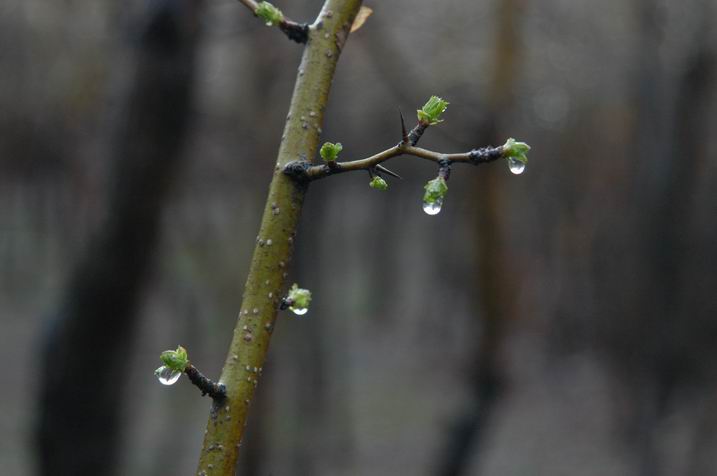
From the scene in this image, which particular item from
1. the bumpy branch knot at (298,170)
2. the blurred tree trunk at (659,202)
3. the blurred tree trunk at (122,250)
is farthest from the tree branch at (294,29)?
the blurred tree trunk at (659,202)

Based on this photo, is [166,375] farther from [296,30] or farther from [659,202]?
[659,202]

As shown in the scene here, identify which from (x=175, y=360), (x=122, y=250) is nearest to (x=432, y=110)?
(x=175, y=360)

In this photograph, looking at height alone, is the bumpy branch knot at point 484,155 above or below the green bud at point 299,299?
above

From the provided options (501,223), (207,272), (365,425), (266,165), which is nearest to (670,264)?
(501,223)

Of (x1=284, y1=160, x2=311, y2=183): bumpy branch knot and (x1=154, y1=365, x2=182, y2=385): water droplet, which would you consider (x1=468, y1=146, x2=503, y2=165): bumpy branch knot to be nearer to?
(x1=284, y1=160, x2=311, y2=183): bumpy branch knot

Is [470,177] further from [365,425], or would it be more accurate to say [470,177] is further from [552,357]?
[552,357]

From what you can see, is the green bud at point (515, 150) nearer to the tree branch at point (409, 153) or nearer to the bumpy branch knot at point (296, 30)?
the tree branch at point (409, 153)
